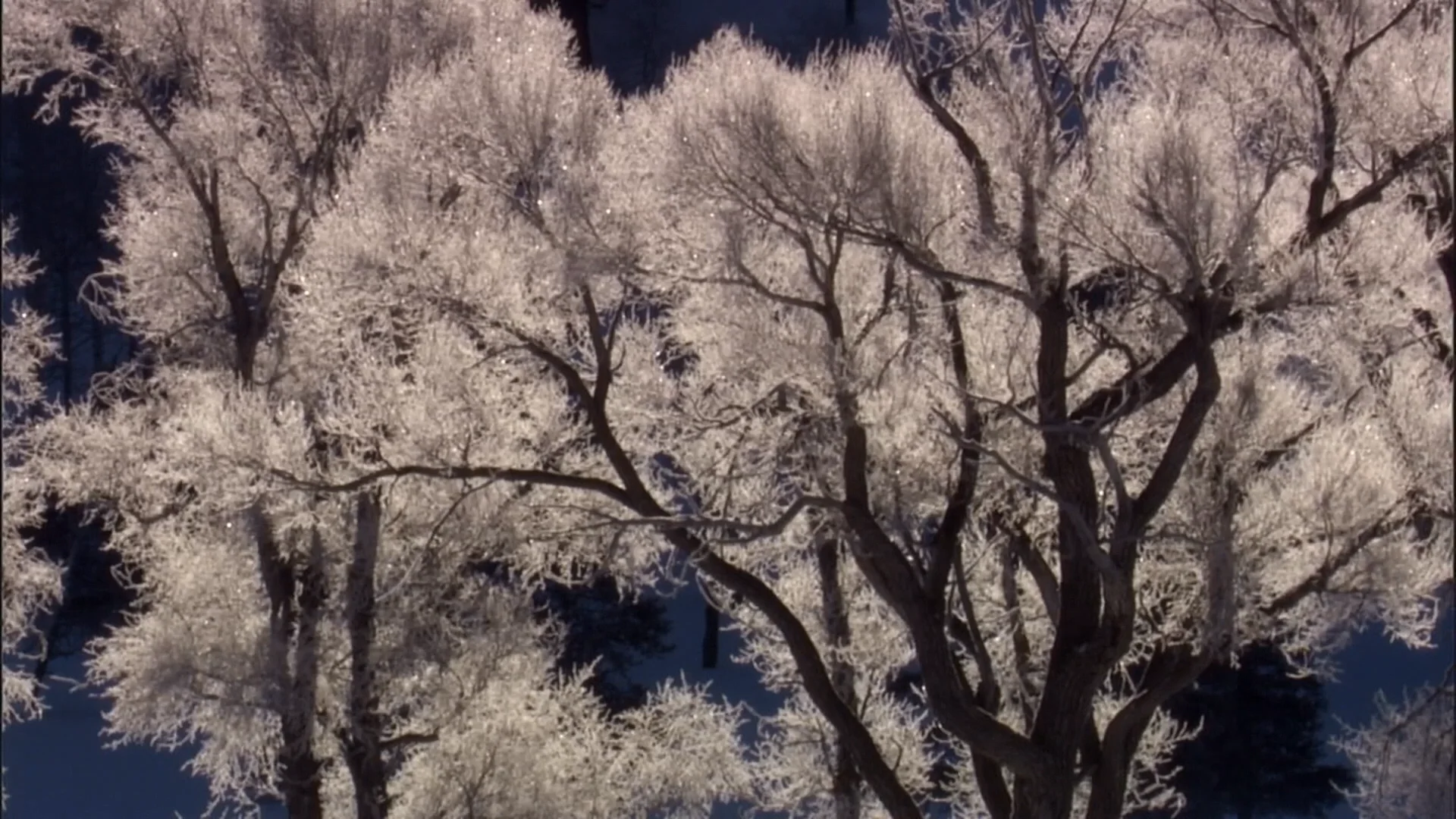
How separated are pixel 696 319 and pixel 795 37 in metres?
31.8

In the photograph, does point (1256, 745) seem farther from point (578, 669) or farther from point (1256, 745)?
point (578, 669)

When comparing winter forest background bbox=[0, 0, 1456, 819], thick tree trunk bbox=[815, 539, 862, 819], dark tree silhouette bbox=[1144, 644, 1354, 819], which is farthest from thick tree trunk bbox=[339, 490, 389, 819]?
dark tree silhouette bbox=[1144, 644, 1354, 819]

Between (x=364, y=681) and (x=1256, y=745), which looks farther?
(x=1256, y=745)

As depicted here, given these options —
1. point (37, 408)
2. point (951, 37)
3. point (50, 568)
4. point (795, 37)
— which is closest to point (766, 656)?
point (951, 37)

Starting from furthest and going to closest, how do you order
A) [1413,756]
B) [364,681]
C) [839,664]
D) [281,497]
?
1. [839,664]
2. [364,681]
3. [281,497]
4. [1413,756]

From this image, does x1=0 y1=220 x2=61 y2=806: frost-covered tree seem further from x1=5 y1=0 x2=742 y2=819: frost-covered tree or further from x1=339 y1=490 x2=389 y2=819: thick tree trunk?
x1=339 y1=490 x2=389 y2=819: thick tree trunk

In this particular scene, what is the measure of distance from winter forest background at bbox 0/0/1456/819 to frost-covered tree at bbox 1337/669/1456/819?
47.1 inches

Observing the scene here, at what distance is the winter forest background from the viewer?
69.5 ft

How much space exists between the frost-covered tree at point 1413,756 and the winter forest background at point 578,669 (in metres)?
1.20

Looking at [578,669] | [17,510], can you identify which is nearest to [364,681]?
[17,510]

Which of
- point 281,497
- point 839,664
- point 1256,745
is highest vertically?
point 1256,745

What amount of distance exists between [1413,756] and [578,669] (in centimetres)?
1419

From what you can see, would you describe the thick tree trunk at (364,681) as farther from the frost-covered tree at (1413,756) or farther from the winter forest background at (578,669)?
the frost-covered tree at (1413,756)

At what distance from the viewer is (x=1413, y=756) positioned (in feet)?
34.5
